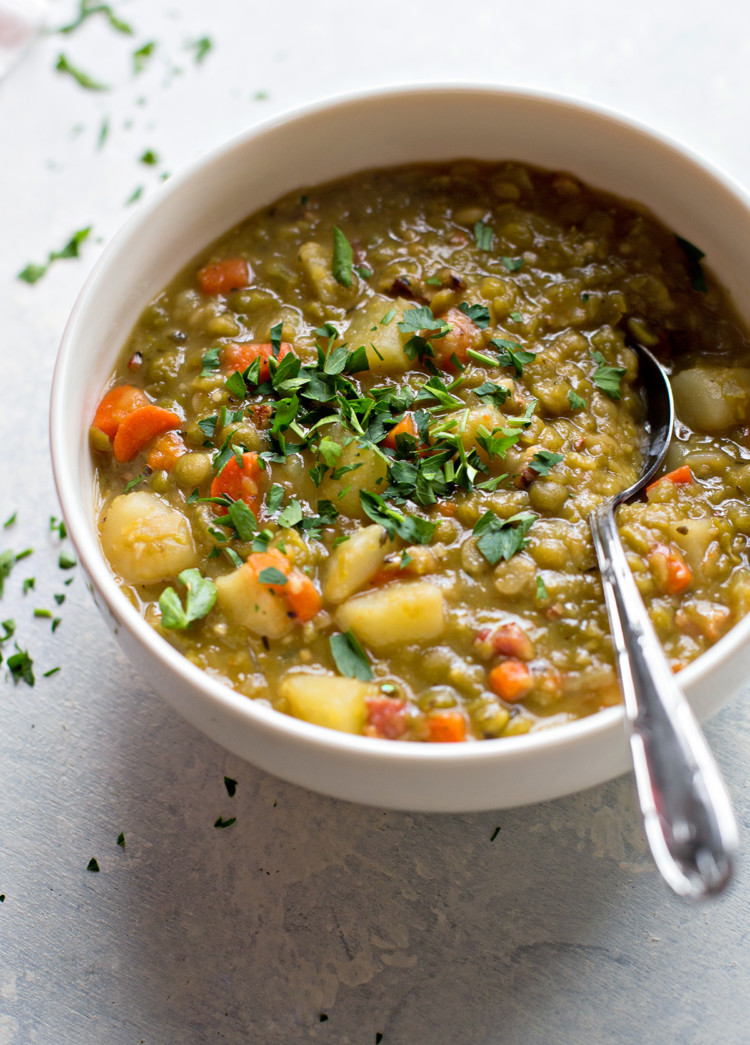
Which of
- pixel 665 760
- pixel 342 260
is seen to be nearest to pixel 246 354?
pixel 342 260

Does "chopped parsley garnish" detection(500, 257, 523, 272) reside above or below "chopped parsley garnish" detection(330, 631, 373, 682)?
above

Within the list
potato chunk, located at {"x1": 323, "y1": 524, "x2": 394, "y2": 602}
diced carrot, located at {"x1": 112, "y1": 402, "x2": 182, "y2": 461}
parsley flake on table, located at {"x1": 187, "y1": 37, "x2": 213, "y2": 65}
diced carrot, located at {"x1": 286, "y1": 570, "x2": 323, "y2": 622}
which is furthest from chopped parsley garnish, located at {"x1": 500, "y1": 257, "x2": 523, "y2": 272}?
parsley flake on table, located at {"x1": 187, "y1": 37, "x2": 213, "y2": 65}

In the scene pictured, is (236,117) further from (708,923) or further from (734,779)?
(708,923)

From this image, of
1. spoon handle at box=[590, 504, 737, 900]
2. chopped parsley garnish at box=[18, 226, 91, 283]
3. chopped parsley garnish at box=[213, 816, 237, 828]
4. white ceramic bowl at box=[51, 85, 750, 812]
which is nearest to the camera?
spoon handle at box=[590, 504, 737, 900]

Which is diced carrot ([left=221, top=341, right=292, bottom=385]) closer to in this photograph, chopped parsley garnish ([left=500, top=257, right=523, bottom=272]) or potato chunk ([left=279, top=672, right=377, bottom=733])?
chopped parsley garnish ([left=500, top=257, right=523, bottom=272])

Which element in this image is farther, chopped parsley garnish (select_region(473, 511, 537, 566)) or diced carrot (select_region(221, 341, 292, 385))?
diced carrot (select_region(221, 341, 292, 385))

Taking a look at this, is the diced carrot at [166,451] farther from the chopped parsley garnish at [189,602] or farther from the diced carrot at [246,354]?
the chopped parsley garnish at [189,602]

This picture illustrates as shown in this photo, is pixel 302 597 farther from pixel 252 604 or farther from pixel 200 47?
pixel 200 47
